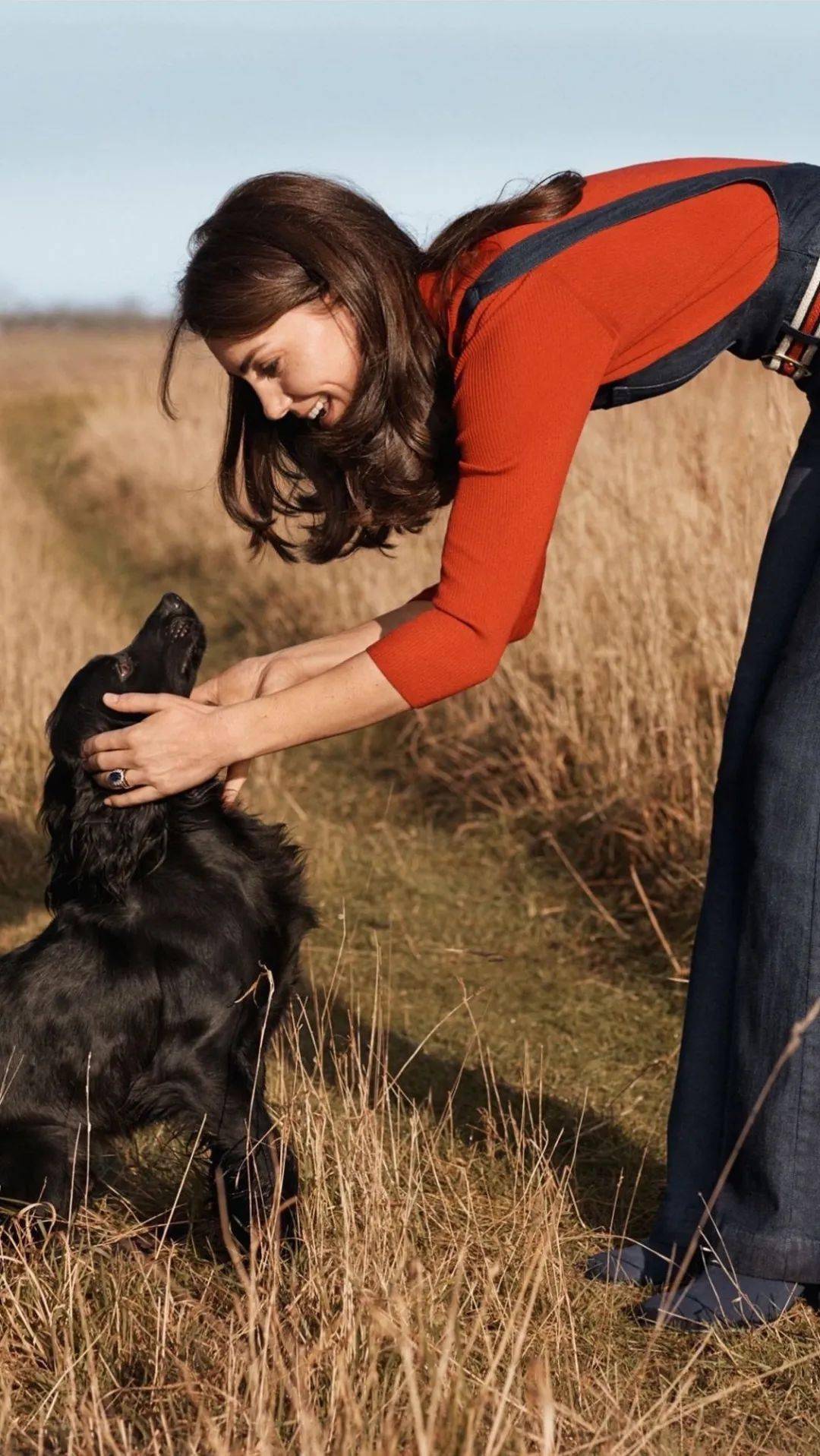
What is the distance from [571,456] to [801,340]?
53 cm

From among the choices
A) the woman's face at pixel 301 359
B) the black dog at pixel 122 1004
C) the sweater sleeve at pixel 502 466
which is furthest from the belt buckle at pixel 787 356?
the black dog at pixel 122 1004

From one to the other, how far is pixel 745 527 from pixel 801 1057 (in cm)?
293

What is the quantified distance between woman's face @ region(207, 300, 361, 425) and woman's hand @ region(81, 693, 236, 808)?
589 millimetres

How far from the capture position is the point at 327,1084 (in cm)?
364

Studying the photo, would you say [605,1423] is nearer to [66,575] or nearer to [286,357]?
[286,357]

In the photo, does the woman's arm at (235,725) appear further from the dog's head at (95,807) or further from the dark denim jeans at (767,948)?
the dark denim jeans at (767,948)

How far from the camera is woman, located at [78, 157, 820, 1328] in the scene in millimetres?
2266

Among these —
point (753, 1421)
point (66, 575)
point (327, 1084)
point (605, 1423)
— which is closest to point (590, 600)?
point (327, 1084)

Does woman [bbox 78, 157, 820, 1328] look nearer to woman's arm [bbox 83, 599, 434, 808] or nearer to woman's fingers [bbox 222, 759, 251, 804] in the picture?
woman's arm [bbox 83, 599, 434, 808]

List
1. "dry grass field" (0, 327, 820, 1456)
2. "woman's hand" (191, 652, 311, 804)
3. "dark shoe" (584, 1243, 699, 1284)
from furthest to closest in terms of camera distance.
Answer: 1. "woman's hand" (191, 652, 311, 804)
2. "dark shoe" (584, 1243, 699, 1284)
3. "dry grass field" (0, 327, 820, 1456)

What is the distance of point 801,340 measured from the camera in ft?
8.20

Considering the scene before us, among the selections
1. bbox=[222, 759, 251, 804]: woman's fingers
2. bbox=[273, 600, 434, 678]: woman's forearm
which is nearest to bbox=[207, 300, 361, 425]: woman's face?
bbox=[273, 600, 434, 678]: woman's forearm

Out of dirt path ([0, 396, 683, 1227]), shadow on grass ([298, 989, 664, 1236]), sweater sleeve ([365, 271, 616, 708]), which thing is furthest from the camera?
dirt path ([0, 396, 683, 1227])

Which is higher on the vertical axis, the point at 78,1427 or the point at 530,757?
the point at 530,757
